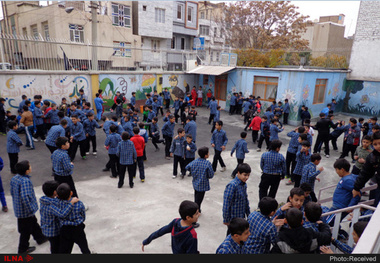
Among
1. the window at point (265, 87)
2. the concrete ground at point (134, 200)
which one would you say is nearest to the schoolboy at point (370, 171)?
the concrete ground at point (134, 200)

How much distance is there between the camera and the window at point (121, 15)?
922 inches

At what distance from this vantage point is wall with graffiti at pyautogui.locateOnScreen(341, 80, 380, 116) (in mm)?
16109

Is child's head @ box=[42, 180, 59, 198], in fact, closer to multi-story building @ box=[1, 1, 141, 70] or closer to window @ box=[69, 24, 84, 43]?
multi-story building @ box=[1, 1, 141, 70]

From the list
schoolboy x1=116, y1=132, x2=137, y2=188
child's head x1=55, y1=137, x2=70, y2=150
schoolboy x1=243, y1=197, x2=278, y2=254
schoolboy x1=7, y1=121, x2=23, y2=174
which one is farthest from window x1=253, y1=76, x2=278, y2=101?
schoolboy x1=243, y1=197, x2=278, y2=254

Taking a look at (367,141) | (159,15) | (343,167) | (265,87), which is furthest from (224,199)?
(159,15)

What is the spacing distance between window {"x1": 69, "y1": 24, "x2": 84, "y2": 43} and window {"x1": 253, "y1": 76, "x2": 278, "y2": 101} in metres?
14.9

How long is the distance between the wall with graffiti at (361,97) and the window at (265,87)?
579 cm

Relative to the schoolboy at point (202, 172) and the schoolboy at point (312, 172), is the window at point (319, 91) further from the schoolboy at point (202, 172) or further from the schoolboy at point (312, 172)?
the schoolboy at point (202, 172)

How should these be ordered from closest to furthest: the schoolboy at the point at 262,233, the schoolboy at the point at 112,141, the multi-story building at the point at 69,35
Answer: the schoolboy at the point at 262,233
the schoolboy at the point at 112,141
the multi-story building at the point at 69,35

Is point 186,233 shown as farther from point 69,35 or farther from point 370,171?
point 69,35

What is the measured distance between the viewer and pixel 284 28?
25344 millimetres

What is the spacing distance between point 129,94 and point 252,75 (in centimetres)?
797

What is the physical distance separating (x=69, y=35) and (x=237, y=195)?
847 inches

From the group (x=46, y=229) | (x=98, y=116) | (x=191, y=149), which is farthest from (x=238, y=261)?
(x=98, y=116)
